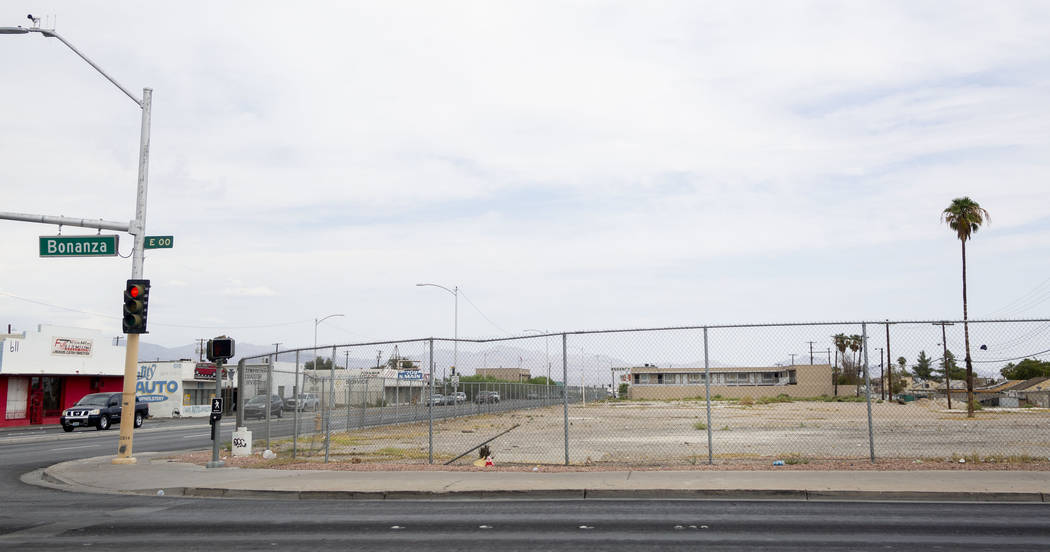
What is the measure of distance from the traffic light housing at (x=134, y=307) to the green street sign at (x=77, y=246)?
3.34 ft

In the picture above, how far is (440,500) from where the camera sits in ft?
41.6

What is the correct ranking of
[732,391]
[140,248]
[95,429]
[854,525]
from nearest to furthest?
[854,525], [140,248], [95,429], [732,391]

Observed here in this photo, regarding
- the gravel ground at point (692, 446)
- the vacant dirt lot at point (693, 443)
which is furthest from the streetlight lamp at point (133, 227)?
the vacant dirt lot at point (693, 443)

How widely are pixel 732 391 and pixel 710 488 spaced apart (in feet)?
181

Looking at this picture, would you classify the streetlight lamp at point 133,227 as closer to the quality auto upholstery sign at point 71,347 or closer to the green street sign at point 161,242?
the green street sign at point 161,242

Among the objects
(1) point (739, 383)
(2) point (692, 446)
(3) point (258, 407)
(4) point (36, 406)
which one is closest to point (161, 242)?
(3) point (258, 407)

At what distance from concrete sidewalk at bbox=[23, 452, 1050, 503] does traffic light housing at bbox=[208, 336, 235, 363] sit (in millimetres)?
3014

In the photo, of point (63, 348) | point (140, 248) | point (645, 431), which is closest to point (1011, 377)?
point (645, 431)

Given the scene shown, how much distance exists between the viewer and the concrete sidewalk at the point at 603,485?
12.0 m

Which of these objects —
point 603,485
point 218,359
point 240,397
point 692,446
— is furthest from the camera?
point 692,446

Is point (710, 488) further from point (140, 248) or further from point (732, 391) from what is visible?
point (732, 391)

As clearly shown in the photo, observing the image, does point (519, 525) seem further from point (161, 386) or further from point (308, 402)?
point (161, 386)

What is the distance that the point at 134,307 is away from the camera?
19.1 m

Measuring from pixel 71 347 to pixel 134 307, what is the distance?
114 feet
